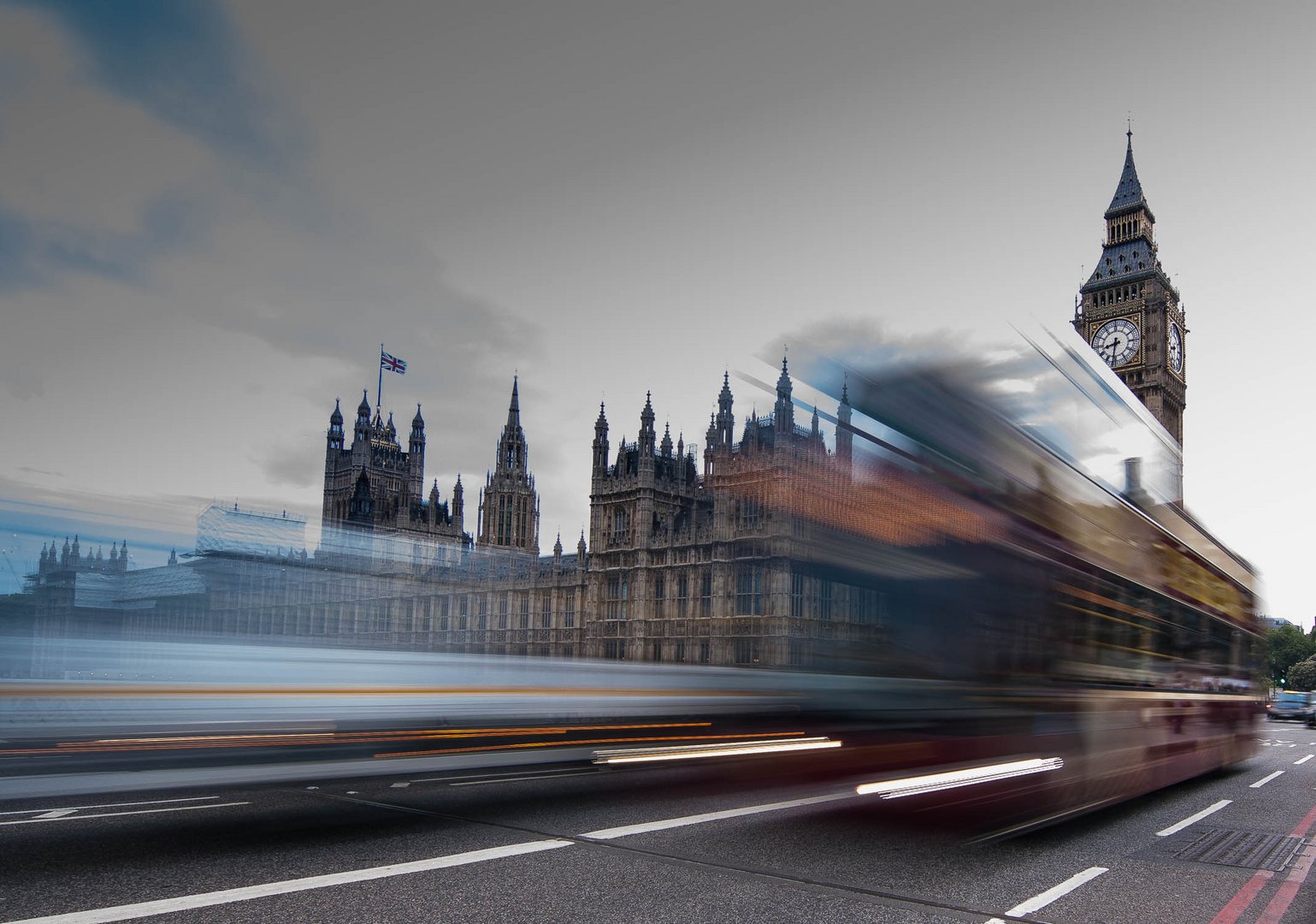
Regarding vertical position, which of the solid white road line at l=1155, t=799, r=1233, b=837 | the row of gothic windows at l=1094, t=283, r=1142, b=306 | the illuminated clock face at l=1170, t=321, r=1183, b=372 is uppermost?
the row of gothic windows at l=1094, t=283, r=1142, b=306

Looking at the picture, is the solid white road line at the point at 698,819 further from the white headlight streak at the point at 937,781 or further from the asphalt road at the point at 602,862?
the white headlight streak at the point at 937,781

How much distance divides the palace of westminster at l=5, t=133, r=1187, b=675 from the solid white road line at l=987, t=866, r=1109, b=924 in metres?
2.32

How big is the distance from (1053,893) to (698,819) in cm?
384

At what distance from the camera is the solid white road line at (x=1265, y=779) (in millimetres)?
14469

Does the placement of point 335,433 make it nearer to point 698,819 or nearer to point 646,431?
point 646,431

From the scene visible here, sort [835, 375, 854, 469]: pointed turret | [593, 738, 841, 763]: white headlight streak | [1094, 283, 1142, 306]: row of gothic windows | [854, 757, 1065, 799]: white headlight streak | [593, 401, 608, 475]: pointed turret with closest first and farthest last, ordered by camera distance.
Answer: [854, 757, 1065, 799]: white headlight streak
[593, 738, 841, 763]: white headlight streak
[835, 375, 854, 469]: pointed turret
[593, 401, 608, 475]: pointed turret
[1094, 283, 1142, 306]: row of gothic windows

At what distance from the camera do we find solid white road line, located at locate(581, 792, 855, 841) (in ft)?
28.3

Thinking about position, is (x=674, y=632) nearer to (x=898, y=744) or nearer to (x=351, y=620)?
(x=351, y=620)

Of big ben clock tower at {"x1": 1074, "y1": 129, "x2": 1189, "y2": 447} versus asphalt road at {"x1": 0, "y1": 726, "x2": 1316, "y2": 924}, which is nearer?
asphalt road at {"x1": 0, "y1": 726, "x2": 1316, "y2": 924}

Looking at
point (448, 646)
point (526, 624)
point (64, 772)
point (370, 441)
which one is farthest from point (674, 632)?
point (370, 441)

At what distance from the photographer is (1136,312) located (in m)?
84.8

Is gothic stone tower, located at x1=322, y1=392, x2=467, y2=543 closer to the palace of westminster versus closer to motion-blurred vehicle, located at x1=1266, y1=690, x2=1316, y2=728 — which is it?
the palace of westminster

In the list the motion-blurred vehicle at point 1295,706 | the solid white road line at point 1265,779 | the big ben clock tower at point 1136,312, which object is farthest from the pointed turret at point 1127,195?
the solid white road line at point 1265,779

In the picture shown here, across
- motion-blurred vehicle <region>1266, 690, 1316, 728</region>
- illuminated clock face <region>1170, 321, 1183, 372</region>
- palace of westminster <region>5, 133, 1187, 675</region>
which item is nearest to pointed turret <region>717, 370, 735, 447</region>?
palace of westminster <region>5, 133, 1187, 675</region>
